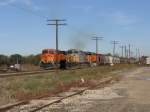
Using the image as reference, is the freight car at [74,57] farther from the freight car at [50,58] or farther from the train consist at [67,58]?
the freight car at [50,58]

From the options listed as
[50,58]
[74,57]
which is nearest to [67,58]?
[74,57]

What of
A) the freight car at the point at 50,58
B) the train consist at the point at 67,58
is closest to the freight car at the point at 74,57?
the train consist at the point at 67,58

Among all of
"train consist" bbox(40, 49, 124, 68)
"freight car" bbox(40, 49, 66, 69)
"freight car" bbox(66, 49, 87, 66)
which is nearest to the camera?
"freight car" bbox(40, 49, 66, 69)

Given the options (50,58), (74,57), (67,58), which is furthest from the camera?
(74,57)

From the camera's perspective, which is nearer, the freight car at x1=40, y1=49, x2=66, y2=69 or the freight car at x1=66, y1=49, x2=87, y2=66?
the freight car at x1=40, y1=49, x2=66, y2=69

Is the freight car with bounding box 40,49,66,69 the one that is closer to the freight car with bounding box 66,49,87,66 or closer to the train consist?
the train consist

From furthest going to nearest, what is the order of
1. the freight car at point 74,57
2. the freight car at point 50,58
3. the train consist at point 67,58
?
the freight car at point 74,57
the train consist at point 67,58
the freight car at point 50,58

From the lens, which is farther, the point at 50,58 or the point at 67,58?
the point at 67,58

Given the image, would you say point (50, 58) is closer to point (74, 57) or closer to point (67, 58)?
point (67, 58)

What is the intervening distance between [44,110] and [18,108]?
44.7 inches

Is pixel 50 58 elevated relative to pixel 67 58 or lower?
lower

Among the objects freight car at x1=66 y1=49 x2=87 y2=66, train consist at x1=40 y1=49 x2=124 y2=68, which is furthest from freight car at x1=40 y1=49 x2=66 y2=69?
freight car at x1=66 y1=49 x2=87 y2=66

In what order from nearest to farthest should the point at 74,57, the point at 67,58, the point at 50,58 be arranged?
the point at 50,58 → the point at 67,58 → the point at 74,57

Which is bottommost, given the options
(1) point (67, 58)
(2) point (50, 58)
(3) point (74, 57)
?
(2) point (50, 58)
